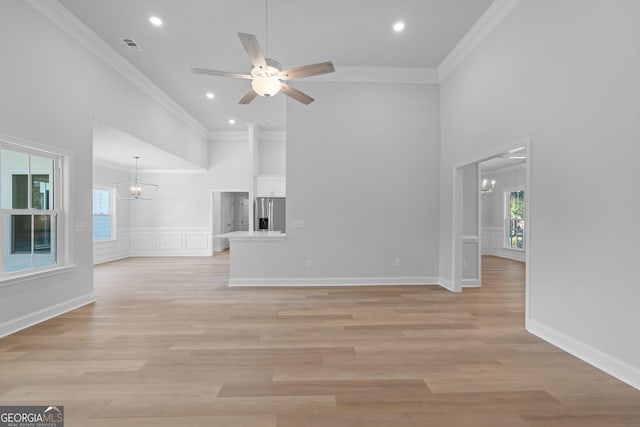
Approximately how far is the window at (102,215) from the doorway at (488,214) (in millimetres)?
8834

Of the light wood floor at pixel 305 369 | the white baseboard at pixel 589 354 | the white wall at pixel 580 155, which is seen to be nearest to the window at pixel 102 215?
the light wood floor at pixel 305 369

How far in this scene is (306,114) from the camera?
521 centimetres

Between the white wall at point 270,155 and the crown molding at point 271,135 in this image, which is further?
the white wall at point 270,155

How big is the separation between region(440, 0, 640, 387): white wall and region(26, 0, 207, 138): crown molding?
17.3 ft

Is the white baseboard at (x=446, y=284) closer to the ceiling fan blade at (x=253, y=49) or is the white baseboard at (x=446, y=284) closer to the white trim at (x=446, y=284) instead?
the white trim at (x=446, y=284)

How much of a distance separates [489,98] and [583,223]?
2012 millimetres

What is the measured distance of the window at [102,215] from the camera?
8.22m

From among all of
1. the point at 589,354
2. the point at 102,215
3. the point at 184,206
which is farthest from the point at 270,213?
the point at 589,354

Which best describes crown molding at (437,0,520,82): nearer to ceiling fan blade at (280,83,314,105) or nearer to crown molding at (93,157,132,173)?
ceiling fan blade at (280,83,314,105)

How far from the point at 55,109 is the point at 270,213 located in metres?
5.10

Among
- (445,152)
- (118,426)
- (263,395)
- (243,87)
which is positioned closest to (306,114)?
(243,87)

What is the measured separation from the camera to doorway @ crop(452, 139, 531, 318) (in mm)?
4859

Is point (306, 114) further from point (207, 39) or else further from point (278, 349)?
point (278, 349)

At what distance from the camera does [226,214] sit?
10.8 m
